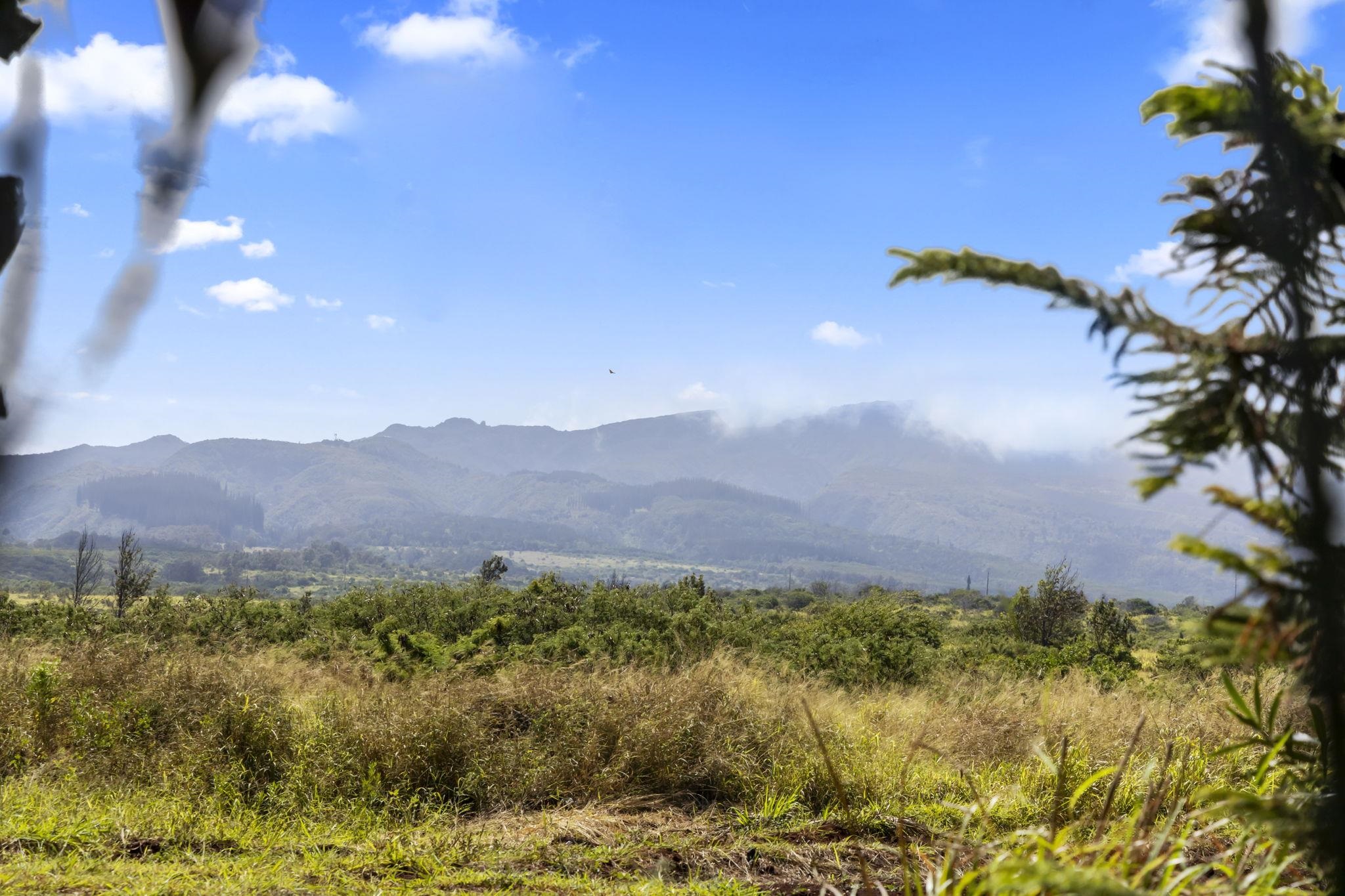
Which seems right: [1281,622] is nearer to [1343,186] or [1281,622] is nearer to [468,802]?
[1343,186]

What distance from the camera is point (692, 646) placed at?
529 inches

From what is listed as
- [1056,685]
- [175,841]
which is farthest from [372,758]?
[1056,685]

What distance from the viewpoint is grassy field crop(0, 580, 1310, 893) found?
4.69m

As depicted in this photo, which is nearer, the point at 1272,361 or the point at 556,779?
the point at 1272,361

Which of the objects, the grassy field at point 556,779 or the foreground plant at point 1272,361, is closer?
the foreground plant at point 1272,361

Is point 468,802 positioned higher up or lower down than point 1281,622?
lower down

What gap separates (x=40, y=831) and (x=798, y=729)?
544 centimetres

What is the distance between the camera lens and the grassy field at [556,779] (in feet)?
15.4

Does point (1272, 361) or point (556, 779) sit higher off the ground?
point (1272, 361)

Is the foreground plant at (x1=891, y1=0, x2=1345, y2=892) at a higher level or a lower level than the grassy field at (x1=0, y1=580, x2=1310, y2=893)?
higher

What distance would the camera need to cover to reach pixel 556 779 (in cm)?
654

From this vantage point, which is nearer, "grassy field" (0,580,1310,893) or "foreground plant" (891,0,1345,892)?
"foreground plant" (891,0,1345,892)

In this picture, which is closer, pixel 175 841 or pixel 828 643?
pixel 175 841

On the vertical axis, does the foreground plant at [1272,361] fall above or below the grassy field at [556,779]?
above
